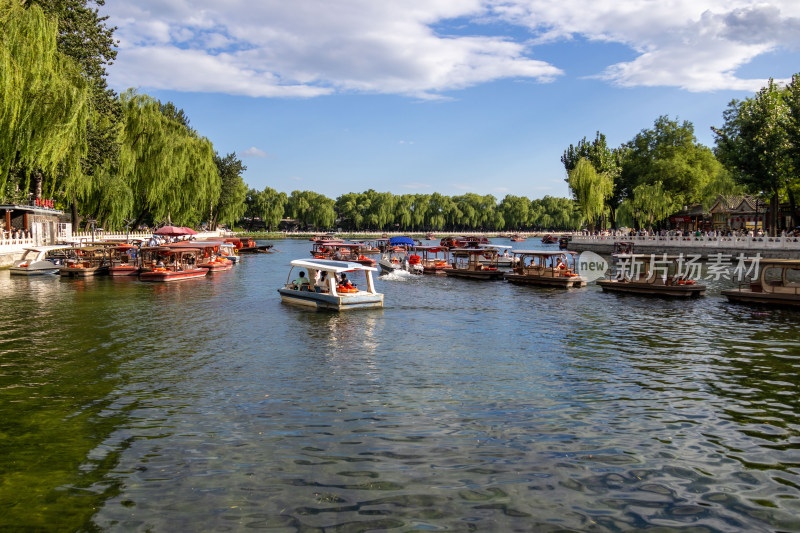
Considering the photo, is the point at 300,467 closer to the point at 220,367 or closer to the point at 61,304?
the point at 220,367

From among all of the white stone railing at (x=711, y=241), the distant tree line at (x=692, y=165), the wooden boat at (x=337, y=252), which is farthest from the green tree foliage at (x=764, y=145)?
the wooden boat at (x=337, y=252)

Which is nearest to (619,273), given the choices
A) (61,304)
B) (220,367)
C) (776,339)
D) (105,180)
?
(776,339)

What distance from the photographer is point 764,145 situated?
50.2 meters

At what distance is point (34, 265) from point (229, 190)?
182 feet

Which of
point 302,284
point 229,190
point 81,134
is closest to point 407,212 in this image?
point 229,190

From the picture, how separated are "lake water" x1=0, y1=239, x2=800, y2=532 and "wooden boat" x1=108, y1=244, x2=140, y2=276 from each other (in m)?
19.3

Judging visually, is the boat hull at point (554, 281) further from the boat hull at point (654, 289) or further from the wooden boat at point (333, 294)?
the wooden boat at point (333, 294)

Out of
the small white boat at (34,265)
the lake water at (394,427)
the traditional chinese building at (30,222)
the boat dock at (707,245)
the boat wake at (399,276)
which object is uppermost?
the traditional chinese building at (30,222)

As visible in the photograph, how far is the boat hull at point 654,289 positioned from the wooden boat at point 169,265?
93.4 ft

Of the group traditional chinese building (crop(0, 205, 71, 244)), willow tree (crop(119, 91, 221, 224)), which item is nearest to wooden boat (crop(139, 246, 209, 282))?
traditional chinese building (crop(0, 205, 71, 244))

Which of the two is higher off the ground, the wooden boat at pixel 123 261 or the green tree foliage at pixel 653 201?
the green tree foliage at pixel 653 201

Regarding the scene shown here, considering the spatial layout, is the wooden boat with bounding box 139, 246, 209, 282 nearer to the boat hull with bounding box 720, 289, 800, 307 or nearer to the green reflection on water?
the green reflection on water

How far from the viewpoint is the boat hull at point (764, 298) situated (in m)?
26.3

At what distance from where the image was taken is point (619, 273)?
126ft
